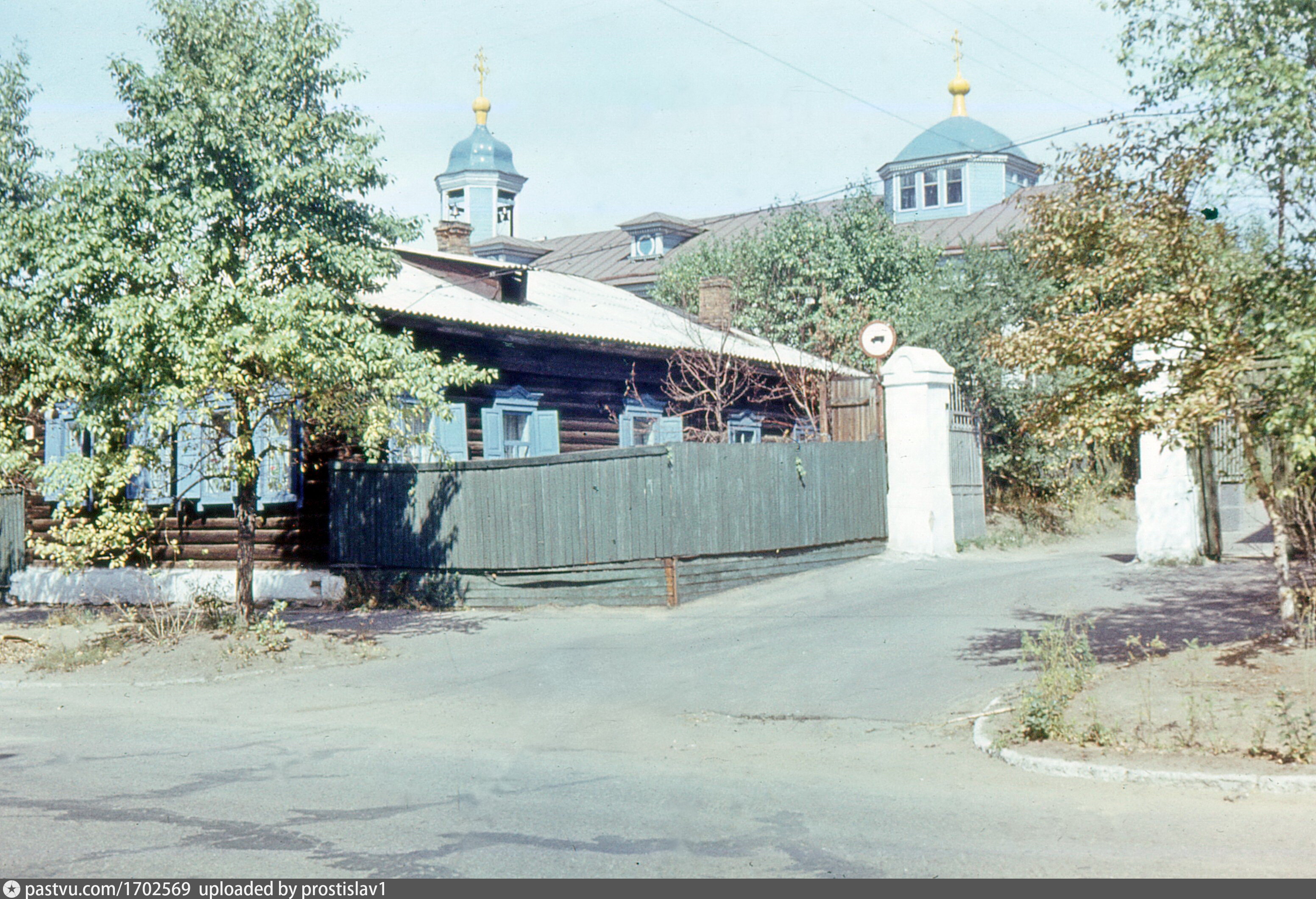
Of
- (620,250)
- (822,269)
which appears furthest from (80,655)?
(620,250)

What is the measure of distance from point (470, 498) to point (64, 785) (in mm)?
9658

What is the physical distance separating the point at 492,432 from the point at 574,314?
468cm

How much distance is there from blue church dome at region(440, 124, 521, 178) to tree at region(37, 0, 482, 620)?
171ft

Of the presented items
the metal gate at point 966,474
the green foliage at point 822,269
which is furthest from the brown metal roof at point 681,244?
the metal gate at point 966,474

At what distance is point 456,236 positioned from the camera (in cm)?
2920

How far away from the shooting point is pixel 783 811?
6.28m

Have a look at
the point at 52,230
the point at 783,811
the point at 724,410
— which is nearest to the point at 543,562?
the point at 52,230

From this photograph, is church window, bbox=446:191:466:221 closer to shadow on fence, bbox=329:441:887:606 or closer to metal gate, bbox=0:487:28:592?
metal gate, bbox=0:487:28:592

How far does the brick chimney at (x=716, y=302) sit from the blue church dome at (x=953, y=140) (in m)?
32.2

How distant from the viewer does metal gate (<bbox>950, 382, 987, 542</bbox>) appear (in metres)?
19.8

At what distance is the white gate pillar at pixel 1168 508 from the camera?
15.9 m

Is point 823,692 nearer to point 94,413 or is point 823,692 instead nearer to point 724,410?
point 94,413

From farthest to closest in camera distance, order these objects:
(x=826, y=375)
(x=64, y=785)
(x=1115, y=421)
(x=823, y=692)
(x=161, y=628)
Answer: (x=826, y=375), (x=161, y=628), (x=823, y=692), (x=1115, y=421), (x=64, y=785)

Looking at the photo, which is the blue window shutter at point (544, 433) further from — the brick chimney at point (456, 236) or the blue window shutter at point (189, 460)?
the brick chimney at point (456, 236)
